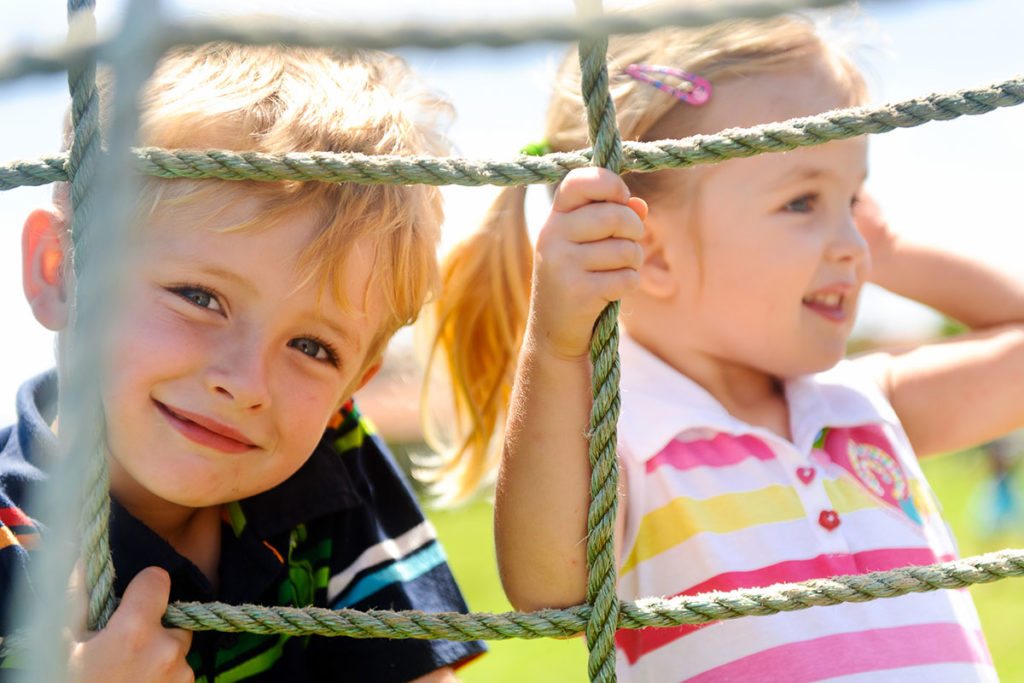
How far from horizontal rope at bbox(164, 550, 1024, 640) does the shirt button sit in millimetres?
360

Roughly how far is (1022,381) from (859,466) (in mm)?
310

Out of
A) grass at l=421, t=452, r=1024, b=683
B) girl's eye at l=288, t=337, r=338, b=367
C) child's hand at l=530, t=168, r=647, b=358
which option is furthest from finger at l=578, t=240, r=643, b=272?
grass at l=421, t=452, r=1024, b=683

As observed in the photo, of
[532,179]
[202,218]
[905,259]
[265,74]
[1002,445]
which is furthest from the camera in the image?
[1002,445]

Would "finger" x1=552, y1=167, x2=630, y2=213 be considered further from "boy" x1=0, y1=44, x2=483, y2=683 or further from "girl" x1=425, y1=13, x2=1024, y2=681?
"boy" x1=0, y1=44, x2=483, y2=683

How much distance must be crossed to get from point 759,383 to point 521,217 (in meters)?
0.37

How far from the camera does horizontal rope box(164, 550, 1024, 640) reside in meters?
0.87

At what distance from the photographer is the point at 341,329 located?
1116 mm

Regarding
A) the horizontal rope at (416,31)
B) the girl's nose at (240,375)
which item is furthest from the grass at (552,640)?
the horizontal rope at (416,31)

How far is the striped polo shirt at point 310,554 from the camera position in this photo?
109 centimetres

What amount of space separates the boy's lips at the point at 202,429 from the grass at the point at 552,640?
117cm

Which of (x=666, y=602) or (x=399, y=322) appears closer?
(x=666, y=602)

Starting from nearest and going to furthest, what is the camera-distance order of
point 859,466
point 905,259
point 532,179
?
point 532,179, point 859,466, point 905,259

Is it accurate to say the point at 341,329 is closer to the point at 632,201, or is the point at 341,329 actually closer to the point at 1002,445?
the point at 632,201

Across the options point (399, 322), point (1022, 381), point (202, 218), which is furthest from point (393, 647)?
point (1022, 381)
